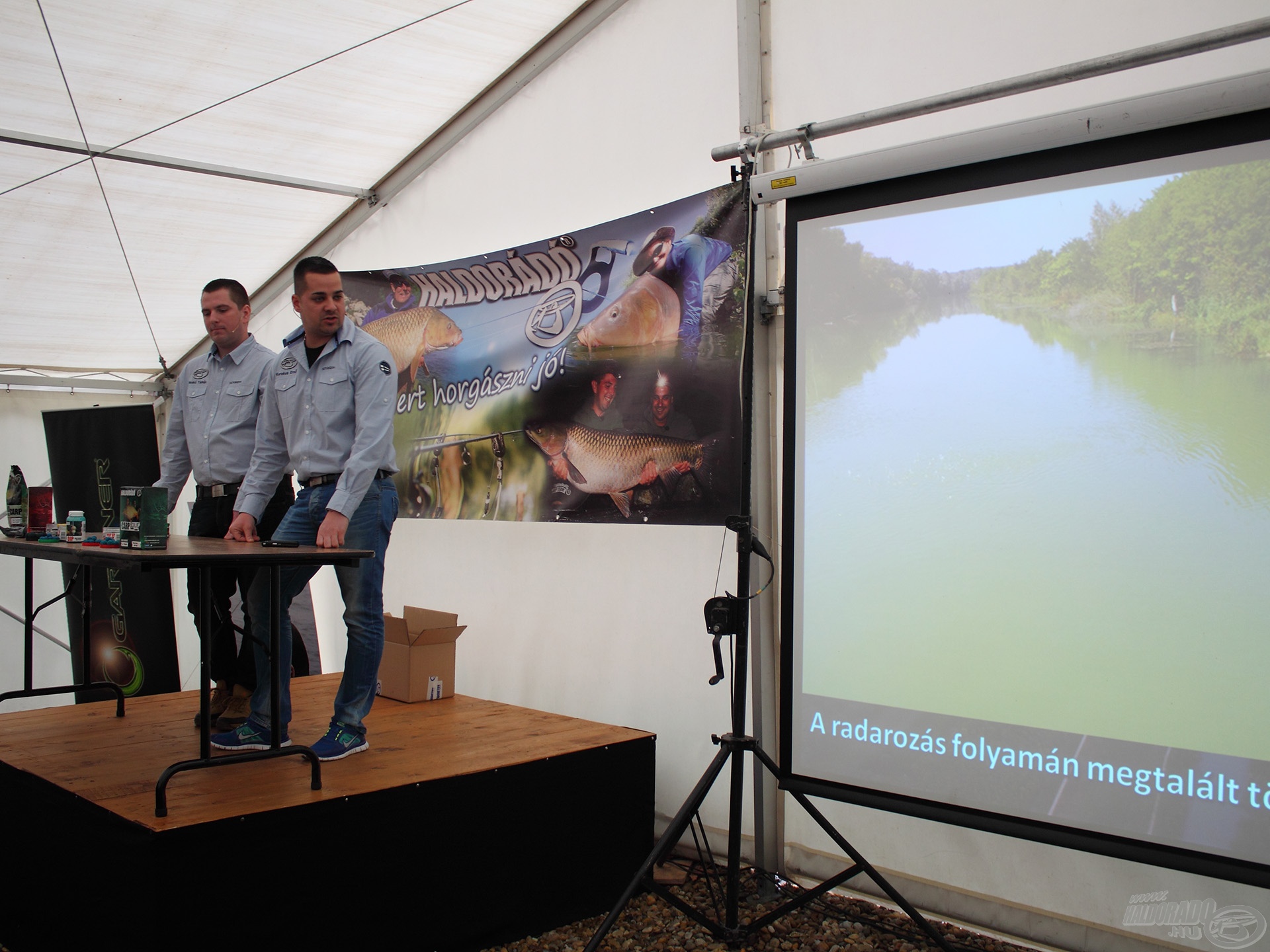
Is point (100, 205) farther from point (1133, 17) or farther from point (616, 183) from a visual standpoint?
point (1133, 17)

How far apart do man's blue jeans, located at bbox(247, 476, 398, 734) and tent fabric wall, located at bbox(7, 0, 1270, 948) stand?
36.6 inches

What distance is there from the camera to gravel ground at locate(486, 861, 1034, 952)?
7.42 feet

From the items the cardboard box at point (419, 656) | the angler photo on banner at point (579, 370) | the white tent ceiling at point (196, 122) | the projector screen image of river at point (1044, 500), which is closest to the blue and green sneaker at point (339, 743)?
the cardboard box at point (419, 656)

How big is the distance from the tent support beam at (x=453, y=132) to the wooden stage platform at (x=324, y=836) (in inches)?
98.2

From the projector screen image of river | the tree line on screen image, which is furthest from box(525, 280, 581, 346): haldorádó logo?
the tree line on screen image

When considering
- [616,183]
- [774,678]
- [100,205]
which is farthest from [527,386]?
[100,205]

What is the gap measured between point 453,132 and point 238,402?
1.66 metres

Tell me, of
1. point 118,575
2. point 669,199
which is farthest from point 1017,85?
point 118,575

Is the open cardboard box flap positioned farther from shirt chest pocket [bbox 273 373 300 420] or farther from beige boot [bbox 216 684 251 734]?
shirt chest pocket [bbox 273 373 300 420]

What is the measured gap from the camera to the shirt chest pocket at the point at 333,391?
2.52 m

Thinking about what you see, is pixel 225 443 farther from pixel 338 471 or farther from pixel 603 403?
pixel 603 403

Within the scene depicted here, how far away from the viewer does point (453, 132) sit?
3885mm
